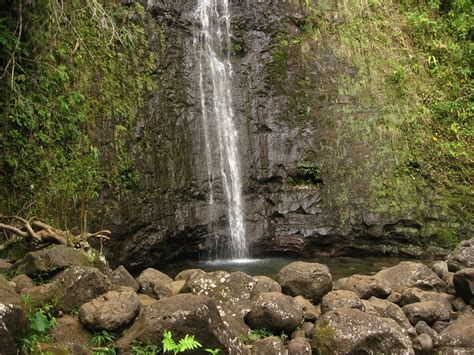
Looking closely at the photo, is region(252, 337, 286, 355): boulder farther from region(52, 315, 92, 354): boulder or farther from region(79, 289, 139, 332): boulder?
region(52, 315, 92, 354): boulder

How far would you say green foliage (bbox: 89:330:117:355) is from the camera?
13.8 ft

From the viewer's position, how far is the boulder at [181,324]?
4230 mm

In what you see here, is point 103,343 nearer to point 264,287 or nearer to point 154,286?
point 154,286

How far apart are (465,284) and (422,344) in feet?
4.07

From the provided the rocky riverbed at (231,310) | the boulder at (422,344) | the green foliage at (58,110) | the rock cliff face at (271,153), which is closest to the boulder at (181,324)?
the rocky riverbed at (231,310)

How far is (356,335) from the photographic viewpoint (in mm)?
4590

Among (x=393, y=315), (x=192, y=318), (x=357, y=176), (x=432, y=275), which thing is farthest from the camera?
(x=357, y=176)

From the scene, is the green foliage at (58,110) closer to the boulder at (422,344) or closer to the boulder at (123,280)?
the boulder at (123,280)

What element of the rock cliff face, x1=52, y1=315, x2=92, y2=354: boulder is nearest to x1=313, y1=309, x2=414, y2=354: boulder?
x1=52, y1=315, x2=92, y2=354: boulder

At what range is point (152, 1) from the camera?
37.0ft

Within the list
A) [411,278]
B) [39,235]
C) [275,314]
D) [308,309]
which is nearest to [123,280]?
[39,235]

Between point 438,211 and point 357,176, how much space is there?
193 cm

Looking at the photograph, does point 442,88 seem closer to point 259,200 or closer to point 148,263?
point 259,200

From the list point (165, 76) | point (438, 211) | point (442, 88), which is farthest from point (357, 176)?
point (165, 76)
